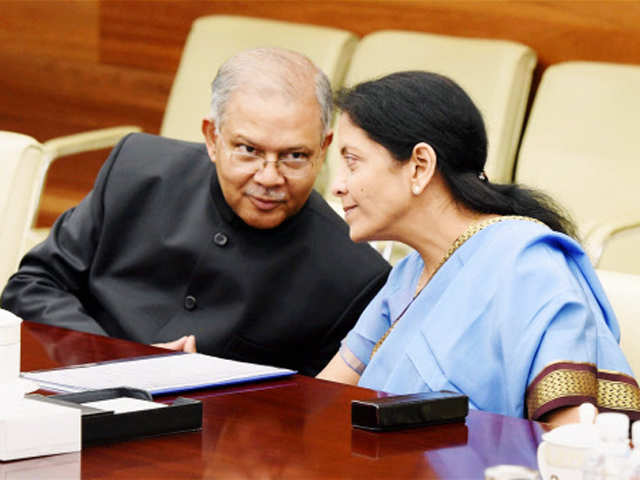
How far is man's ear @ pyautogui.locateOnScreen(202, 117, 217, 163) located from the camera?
8.44ft

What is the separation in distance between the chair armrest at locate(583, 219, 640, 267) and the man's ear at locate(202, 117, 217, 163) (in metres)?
1.18

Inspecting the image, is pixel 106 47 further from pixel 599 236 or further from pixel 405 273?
pixel 405 273

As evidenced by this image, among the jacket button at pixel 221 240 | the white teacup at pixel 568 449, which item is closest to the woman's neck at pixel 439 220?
the jacket button at pixel 221 240

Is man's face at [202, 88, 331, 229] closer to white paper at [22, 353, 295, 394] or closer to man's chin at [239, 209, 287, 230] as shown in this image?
man's chin at [239, 209, 287, 230]

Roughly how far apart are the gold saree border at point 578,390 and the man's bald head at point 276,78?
3.08 feet

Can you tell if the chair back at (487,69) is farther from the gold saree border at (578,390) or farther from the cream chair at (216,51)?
the gold saree border at (578,390)

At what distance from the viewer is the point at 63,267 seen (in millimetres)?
2664

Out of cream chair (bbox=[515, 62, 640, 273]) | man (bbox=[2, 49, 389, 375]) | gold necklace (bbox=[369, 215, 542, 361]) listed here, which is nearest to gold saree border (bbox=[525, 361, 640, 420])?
gold necklace (bbox=[369, 215, 542, 361])

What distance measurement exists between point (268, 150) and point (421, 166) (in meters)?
0.46

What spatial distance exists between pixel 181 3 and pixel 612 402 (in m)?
3.94

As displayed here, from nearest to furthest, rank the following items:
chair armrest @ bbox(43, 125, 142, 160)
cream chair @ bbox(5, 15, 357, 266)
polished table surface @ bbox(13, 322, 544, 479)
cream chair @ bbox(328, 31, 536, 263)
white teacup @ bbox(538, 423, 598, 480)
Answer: white teacup @ bbox(538, 423, 598, 480)
polished table surface @ bbox(13, 322, 544, 479)
cream chair @ bbox(328, 31, 536, 263)
chair armrest @ bbox(43, 125, 142, 160)
cream chair @ bbox(5, 15, 357, 266)

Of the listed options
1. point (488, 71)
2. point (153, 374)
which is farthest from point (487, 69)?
point (153, 374)

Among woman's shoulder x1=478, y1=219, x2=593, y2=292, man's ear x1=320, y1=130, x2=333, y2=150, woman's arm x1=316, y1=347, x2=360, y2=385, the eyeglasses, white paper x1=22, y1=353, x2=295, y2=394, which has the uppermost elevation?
man's ear x1=320, y1=130, x2=333, y2=150

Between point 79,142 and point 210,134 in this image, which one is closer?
point 210,134
